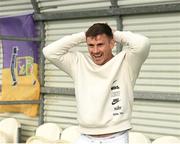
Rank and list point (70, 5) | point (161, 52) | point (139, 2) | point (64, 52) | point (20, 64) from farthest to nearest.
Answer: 1. point (20, 64)
2. point (70, 5)
3. point (139, 2)
4. point (161, 52)
5. point (64, 52)

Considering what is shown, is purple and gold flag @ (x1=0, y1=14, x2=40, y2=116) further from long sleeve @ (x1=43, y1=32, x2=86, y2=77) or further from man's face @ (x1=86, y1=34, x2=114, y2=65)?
man's face @ (x1=86, y1=34, x2=114, y2=65)

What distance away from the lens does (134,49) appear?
3.22 metres

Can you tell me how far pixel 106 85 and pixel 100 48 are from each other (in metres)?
0.28

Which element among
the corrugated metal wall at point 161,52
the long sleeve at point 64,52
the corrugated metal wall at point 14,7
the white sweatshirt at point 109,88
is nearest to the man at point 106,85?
the white sweatshirt at point 109,88

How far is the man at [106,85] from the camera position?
10.4 feet

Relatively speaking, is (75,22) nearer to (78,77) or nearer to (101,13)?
(101,13)

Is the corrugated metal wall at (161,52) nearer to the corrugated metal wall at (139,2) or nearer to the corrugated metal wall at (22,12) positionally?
the corrugated metal wall at (139,2)

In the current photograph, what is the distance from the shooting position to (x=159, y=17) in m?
5.89

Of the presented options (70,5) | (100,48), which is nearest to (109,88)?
(100,48)

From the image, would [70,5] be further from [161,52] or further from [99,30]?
[99,30]

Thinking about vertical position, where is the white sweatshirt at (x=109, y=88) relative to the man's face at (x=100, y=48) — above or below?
below

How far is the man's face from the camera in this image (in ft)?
10.5

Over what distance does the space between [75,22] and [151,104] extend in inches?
72.5

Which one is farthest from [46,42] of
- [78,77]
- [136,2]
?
[78,77]
